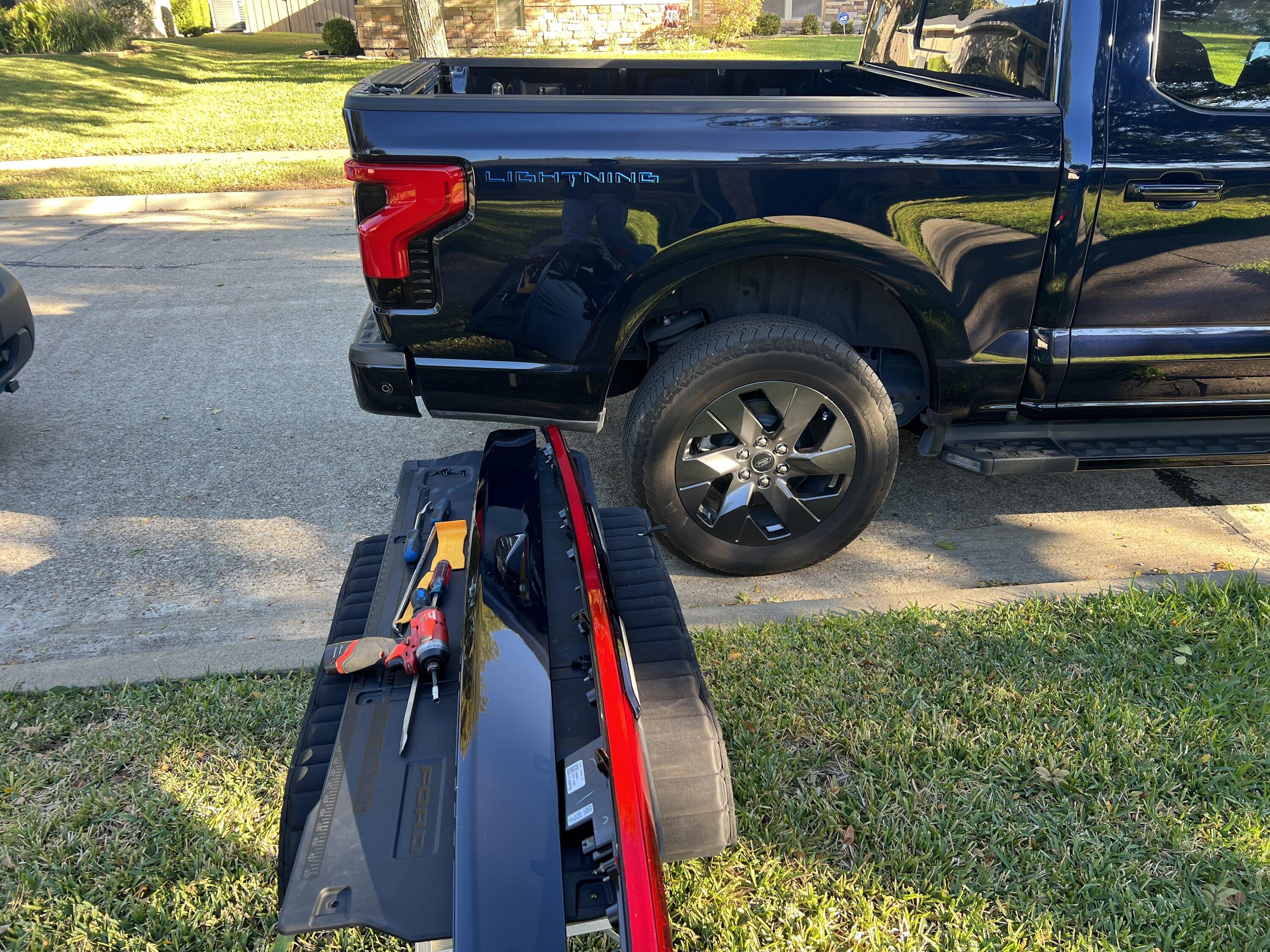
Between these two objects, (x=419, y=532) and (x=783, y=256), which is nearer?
(x=419, y=532)

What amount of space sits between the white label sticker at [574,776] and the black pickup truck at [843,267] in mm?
Result: 1757

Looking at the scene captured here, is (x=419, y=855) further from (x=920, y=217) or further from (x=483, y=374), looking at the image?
(x=920, y=217)

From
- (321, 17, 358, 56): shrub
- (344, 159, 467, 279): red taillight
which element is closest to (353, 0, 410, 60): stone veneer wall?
(321, 17, 358, 56): shrub

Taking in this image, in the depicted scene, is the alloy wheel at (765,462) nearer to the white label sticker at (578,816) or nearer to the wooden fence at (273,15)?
the white label sticker at (578,816)

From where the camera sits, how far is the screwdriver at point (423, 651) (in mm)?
1910

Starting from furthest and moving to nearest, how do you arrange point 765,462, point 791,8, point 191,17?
point 791,8
point 191,17
point 765,462

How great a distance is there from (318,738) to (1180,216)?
120 inches

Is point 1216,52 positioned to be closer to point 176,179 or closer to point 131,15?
point 176,179

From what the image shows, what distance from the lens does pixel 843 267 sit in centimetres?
317

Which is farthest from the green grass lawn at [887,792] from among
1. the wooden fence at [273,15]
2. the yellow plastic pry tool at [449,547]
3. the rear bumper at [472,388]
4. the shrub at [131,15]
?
the wooden fence at [273,15]

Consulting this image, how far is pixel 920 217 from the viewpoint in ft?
9.74

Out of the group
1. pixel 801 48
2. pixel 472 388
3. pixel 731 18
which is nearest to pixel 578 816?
pixel 472 388

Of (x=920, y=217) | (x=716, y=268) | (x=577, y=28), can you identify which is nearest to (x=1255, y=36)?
(x=920, y=217)

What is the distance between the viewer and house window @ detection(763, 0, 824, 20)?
3412 cm
